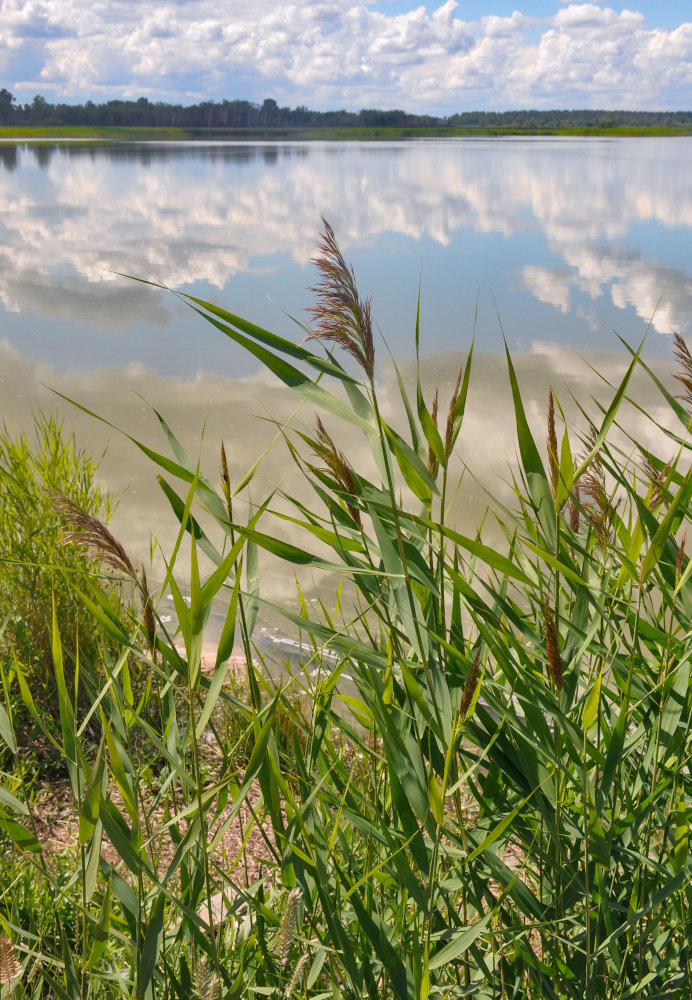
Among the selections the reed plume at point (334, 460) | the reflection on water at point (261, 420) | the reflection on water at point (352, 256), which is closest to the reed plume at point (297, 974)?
the reed plume at point (334, 460)

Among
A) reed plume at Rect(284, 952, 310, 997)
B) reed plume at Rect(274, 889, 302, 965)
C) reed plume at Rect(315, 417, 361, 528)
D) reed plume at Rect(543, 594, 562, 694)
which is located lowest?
reed plume at Rect(284, 952, 310, 997)

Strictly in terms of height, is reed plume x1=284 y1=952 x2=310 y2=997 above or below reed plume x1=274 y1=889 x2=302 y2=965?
below

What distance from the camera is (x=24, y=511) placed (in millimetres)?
2727

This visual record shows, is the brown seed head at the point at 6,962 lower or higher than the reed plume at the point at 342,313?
lower

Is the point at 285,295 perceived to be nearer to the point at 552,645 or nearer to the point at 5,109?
the point at 552,645

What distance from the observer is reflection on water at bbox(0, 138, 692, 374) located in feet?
30.1

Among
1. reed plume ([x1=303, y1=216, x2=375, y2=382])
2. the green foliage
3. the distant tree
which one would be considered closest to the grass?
reed plume ([x1=303, y1=216, x2=375, y2=382])

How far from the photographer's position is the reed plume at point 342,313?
0.84m

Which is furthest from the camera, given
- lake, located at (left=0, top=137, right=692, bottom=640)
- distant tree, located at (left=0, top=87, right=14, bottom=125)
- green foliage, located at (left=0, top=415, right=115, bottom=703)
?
distant tree, located at (left=0, top=87, right=14, bottom=125)

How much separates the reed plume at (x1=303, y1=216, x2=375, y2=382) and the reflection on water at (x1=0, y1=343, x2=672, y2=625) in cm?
316

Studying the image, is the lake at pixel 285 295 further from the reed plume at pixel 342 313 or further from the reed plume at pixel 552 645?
the reed plume at pixel 552 645

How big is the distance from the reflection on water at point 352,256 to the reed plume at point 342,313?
2.14 ft

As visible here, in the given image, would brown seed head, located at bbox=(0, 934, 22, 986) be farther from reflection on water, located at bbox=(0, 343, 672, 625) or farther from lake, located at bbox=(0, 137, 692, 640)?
reflection on water, located at bbox=(0, 343, 672, 625)

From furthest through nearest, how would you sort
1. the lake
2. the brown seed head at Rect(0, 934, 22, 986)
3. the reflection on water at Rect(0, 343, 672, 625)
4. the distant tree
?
1. the distant tree
2. the lake
3. the reflection on water at Rect(0, 343, 672, 625)
4. the brown seed head at Rect(0, 934, 22, 986)
